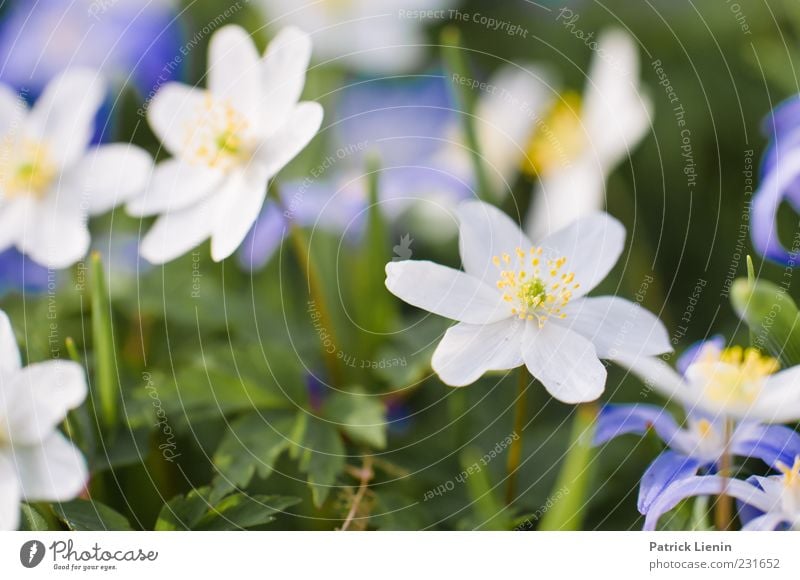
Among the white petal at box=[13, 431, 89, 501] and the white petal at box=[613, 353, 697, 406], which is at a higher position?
the white petal at box=[613, 353, 697, 406]

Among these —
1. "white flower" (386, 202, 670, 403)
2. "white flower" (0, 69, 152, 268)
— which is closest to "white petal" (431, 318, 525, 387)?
"white flower" (386, 202, 670, 403)

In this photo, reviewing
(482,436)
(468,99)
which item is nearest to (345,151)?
(468,99)

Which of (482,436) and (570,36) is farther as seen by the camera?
(570,36)

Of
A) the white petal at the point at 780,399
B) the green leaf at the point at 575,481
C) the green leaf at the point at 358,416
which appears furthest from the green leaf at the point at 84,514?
the white petal at the point at 780,399

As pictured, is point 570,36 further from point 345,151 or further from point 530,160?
point 345,151

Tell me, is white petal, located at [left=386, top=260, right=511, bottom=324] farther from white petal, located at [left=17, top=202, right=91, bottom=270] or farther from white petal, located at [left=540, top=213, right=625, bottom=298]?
white petal, located at [left=17, top=202, right=91, bottom=270]
